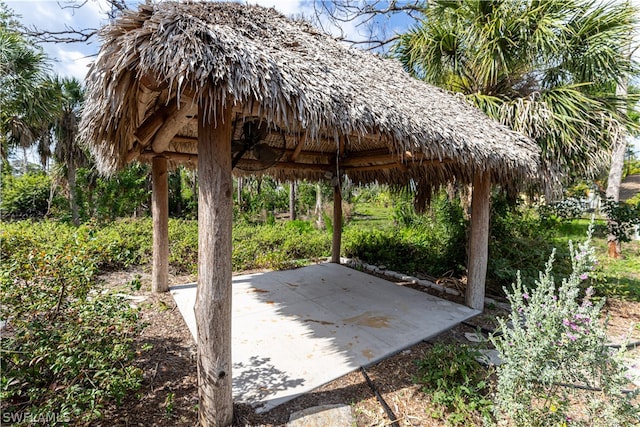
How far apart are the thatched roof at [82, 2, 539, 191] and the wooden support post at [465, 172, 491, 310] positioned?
468mm

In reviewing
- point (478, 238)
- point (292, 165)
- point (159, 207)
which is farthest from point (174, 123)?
point (478, 238)

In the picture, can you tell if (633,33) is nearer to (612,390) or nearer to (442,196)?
(442,196)

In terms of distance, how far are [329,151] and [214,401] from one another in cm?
510

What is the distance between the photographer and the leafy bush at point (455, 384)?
7.57ft

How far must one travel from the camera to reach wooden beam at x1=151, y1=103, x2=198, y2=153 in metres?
2.48

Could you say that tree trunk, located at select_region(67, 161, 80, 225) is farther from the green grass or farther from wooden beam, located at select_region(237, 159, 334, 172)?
the green grass

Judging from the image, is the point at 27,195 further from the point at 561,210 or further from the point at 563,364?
the point at 561,210

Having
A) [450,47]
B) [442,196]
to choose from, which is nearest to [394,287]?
[442,196]

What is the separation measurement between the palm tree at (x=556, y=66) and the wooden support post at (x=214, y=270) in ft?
15.6

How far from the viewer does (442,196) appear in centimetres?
698

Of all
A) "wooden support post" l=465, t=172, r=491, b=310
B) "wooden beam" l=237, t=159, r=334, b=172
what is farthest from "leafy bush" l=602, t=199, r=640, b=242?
"wooden beam" l=237, t=159, r=334, b=172

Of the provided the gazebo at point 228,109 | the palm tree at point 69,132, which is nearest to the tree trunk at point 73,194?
the palm tree at point 69,132

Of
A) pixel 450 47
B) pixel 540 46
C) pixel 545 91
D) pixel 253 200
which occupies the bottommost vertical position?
pixel 253 200

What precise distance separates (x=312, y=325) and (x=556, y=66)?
5.89 m
